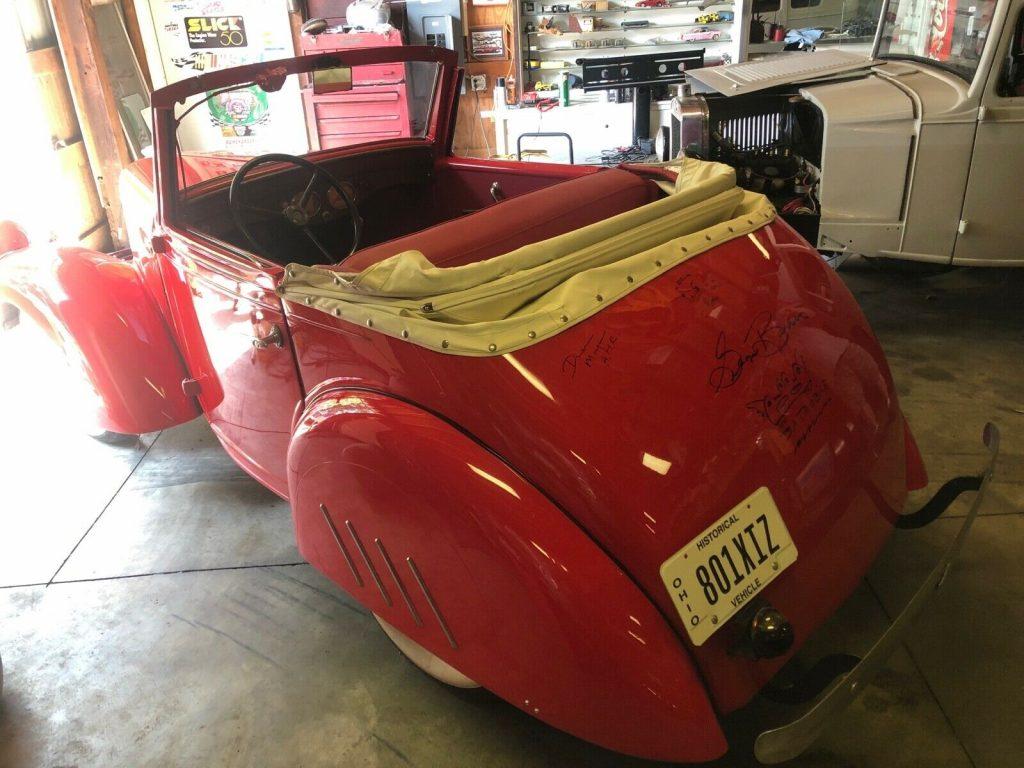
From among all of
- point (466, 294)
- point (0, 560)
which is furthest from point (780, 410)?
point (0, 560)

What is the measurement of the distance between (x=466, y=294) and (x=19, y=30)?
5.41 meters

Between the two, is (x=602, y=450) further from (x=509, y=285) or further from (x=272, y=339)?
(x=272, y=339)

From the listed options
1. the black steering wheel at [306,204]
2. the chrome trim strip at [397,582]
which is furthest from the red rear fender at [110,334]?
the chrome trim strip at [397,582]

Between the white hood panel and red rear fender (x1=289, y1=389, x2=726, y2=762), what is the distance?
10.8ft

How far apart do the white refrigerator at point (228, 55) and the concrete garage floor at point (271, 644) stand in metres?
4.62

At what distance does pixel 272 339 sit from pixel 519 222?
725 mm

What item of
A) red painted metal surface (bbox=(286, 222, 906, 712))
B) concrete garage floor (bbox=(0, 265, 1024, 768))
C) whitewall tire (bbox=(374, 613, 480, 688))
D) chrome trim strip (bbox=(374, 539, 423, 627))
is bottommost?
concrete garage floor (bbox=(0, 265, 1024, 768))

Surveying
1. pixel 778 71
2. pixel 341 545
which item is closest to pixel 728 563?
pixel 341 545

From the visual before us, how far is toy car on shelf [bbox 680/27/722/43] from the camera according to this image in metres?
6.69

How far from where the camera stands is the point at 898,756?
69.7 inches

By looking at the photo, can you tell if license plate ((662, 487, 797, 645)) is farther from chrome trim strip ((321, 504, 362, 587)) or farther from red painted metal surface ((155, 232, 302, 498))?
red painted metal surface ((155, 232, 302, 498))

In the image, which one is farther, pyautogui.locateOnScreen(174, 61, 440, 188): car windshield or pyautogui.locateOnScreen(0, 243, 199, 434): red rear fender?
pyautogui.locateOnScreen(174, 61, 440, 188): car windshield
